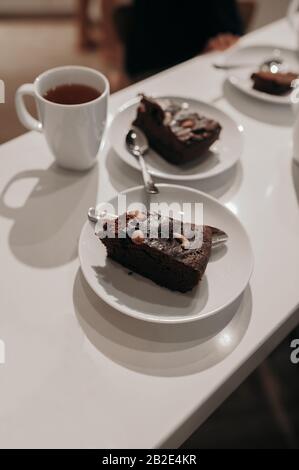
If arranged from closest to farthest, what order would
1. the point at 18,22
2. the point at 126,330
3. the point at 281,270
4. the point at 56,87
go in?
1. the point at 126,330
2. the point at 281,270
3. the point at 56,87
4. the point at 18,22

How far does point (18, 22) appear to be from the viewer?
11.3 feet

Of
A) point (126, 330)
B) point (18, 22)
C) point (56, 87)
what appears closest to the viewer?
point (126, 330)

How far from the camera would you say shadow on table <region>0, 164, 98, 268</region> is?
792 mm

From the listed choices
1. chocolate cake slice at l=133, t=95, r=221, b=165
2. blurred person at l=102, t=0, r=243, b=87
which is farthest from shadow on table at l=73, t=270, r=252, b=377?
blurred person at l=102, t=0, r=243, b=87

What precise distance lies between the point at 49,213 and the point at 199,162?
0.33m

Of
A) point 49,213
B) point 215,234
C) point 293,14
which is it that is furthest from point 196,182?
point 293,14

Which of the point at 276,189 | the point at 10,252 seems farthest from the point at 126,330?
the point at 276,189

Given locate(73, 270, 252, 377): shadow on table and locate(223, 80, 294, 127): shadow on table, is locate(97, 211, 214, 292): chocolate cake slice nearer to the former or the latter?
locate(73, 270, 252, 377): shadow on table

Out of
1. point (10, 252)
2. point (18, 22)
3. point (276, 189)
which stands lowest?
point (18, 22)

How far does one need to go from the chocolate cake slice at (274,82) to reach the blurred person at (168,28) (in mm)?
680

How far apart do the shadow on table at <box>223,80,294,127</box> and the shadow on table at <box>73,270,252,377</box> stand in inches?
23.6

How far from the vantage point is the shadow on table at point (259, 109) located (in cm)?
116

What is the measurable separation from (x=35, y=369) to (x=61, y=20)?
345cm
